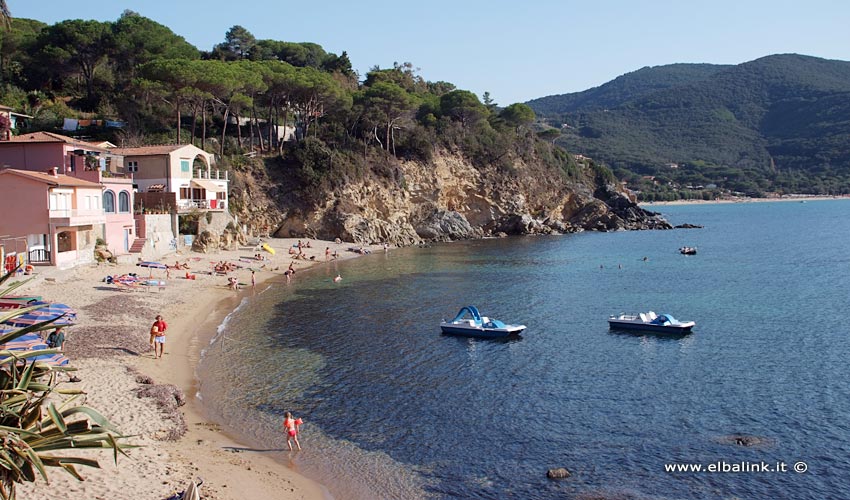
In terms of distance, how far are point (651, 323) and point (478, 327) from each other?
26.9 feet

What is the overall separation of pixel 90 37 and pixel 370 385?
193 ft

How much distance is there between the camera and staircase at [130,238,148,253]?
42469 millimetres

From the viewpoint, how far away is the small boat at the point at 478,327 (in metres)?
31.3

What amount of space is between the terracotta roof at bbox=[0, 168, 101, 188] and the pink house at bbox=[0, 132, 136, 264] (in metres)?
1.63

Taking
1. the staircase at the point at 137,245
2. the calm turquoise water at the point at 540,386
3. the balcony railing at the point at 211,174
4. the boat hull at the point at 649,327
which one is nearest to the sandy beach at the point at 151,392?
the calm turquoise water at the point at 540,386

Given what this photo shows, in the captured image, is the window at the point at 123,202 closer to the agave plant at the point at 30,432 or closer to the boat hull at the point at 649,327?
the boat hull at the point at 649,327

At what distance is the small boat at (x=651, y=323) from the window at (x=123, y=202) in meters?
29.6

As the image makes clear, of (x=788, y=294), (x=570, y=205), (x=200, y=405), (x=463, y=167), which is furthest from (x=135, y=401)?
(x=570, y=205)

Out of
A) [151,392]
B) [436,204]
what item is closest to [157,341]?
[151,392]

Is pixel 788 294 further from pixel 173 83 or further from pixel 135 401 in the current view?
pixel 173 83

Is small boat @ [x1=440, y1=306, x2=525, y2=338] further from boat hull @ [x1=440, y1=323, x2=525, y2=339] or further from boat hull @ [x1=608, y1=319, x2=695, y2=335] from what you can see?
boat hull @ [x1=608, y1=319, x2=695, y2=335]

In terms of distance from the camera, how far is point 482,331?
103 feet

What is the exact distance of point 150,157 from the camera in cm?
4997

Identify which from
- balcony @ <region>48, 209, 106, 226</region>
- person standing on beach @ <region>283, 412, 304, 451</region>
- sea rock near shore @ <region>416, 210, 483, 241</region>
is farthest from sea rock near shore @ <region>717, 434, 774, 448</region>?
sea rock near shore @ <region>416, 210, 483, 241</region>
